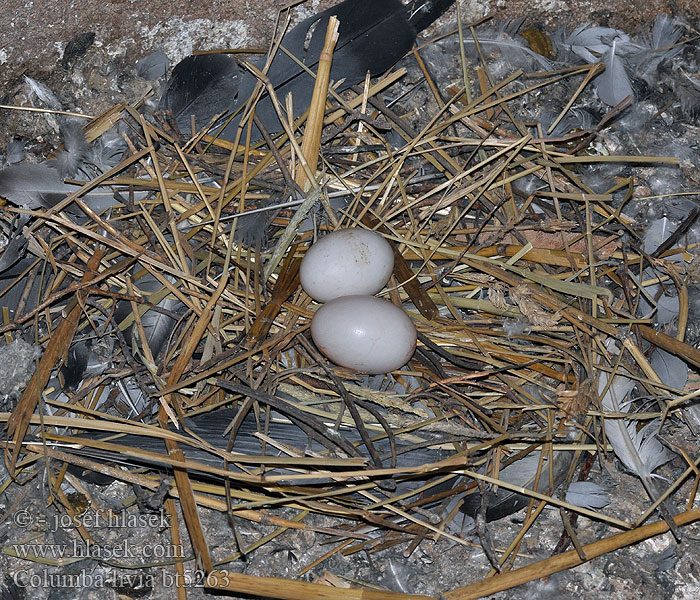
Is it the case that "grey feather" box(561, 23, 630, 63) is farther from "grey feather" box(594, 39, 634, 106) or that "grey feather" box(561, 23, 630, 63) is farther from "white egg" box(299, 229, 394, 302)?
"white egg" box(299, 229, 394, 302)

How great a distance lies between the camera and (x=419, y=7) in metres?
1.61

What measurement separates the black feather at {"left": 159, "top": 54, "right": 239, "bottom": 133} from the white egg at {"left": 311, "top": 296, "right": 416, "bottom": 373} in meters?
0.61

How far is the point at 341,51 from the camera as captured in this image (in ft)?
5.10

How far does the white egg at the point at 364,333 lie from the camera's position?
130 cm

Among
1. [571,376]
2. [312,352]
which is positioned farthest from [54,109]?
[571,376]

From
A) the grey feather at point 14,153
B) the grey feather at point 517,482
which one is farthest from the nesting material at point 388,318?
the grey feather at point 14,153

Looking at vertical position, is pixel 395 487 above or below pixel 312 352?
below

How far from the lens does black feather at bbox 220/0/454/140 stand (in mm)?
1557

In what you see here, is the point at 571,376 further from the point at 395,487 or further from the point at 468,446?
the point at 395,487

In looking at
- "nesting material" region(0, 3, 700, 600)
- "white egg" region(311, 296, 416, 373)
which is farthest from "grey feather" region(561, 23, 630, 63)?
"white egg" region(311, 296, 416, 373)

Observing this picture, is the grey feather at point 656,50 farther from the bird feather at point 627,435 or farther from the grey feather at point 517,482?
the grey feather at point 517,482

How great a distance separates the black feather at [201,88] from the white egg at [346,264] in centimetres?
48

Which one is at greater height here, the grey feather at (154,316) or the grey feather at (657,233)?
the grey feather at (154,316)

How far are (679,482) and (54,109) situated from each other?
5.44 ft
